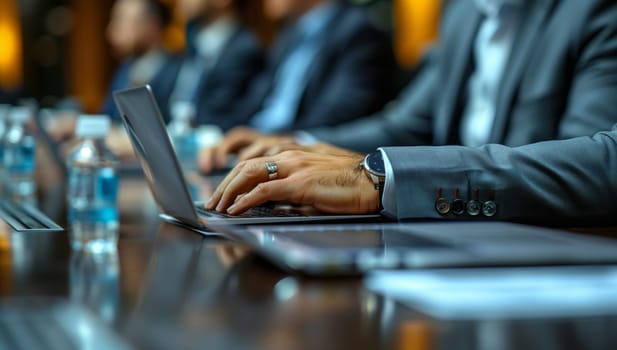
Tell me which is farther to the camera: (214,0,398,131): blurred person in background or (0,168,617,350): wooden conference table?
(214,0,398,131): blurred person in background

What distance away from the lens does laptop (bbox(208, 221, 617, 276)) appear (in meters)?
0.66

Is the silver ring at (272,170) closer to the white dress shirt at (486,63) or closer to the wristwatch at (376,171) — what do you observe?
the wristwatch at (376,171)

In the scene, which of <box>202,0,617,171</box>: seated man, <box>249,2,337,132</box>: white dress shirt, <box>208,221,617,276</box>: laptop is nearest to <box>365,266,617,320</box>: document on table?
<box>208,221,617,276</box>: laptop

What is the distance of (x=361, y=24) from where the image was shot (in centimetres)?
326

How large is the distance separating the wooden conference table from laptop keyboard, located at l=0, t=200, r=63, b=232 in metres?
0.21

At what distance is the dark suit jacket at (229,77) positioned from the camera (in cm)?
446

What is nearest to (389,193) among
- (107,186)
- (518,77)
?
(107,186)

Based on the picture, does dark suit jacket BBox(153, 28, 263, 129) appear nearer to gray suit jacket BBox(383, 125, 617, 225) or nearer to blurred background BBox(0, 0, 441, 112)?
gray suit jacket BBox(383, 125, 617, 225)

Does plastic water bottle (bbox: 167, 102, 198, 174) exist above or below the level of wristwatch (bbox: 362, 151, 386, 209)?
below

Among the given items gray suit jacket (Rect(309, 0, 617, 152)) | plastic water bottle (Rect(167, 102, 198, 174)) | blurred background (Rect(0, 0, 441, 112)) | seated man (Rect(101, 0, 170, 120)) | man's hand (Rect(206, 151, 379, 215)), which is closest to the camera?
man's hand (Rect(206, 151, 379, 215))

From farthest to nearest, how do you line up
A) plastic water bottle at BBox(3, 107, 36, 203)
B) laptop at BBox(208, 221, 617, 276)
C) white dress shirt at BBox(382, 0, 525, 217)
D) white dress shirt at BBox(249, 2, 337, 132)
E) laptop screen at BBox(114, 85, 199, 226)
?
white dress shirt at BBox(249, 2, 337, 132) < plastic water bottle at BBox(3, 107, 36, 203) < white dress shirt at BBox(382, 0, 525, 217) < laptop screen at BBox(114, 85, 199, 226) < laptop at BBox(208, 221, 617, 276)

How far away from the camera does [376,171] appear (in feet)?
3.41

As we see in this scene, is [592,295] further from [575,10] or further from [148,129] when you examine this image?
[575,10]

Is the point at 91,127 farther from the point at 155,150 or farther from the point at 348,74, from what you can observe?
the point at 348,74
